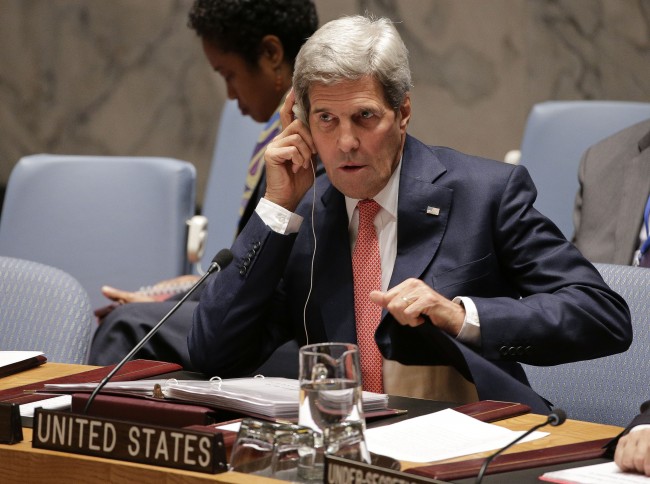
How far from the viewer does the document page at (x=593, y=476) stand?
4.54 feet

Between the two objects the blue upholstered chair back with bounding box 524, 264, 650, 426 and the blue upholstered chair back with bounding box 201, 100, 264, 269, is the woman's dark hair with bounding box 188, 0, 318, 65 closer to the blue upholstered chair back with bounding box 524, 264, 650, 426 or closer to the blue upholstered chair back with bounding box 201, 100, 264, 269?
the blue upholstered chair back with bounding box 201, 100, 264, 269

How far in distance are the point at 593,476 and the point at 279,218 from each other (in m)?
1.06

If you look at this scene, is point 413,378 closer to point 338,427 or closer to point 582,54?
point 338,427

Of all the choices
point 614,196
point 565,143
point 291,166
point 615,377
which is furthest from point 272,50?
point 615,377

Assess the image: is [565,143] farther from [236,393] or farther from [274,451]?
[274,451]

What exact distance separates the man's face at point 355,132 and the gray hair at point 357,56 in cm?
2

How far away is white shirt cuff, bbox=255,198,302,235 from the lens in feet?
7.56

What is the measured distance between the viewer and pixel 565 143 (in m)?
3.62

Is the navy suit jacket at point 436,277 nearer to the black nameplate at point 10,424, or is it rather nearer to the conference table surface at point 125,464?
the conference table surface at point 125,464

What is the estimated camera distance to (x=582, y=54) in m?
4.21

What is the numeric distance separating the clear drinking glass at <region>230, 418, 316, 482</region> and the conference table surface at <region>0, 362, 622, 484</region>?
1.8 inches

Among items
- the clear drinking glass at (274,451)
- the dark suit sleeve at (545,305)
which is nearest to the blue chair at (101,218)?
the dark suit sleeve at (545,305)

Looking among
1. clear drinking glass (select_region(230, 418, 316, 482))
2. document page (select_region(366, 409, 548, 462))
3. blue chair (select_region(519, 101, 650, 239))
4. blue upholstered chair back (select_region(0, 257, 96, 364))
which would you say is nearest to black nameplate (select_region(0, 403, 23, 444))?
clear drinking glass (select_region(230, 418, 316, 482))

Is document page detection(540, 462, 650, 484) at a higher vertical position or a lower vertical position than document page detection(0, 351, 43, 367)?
higher
